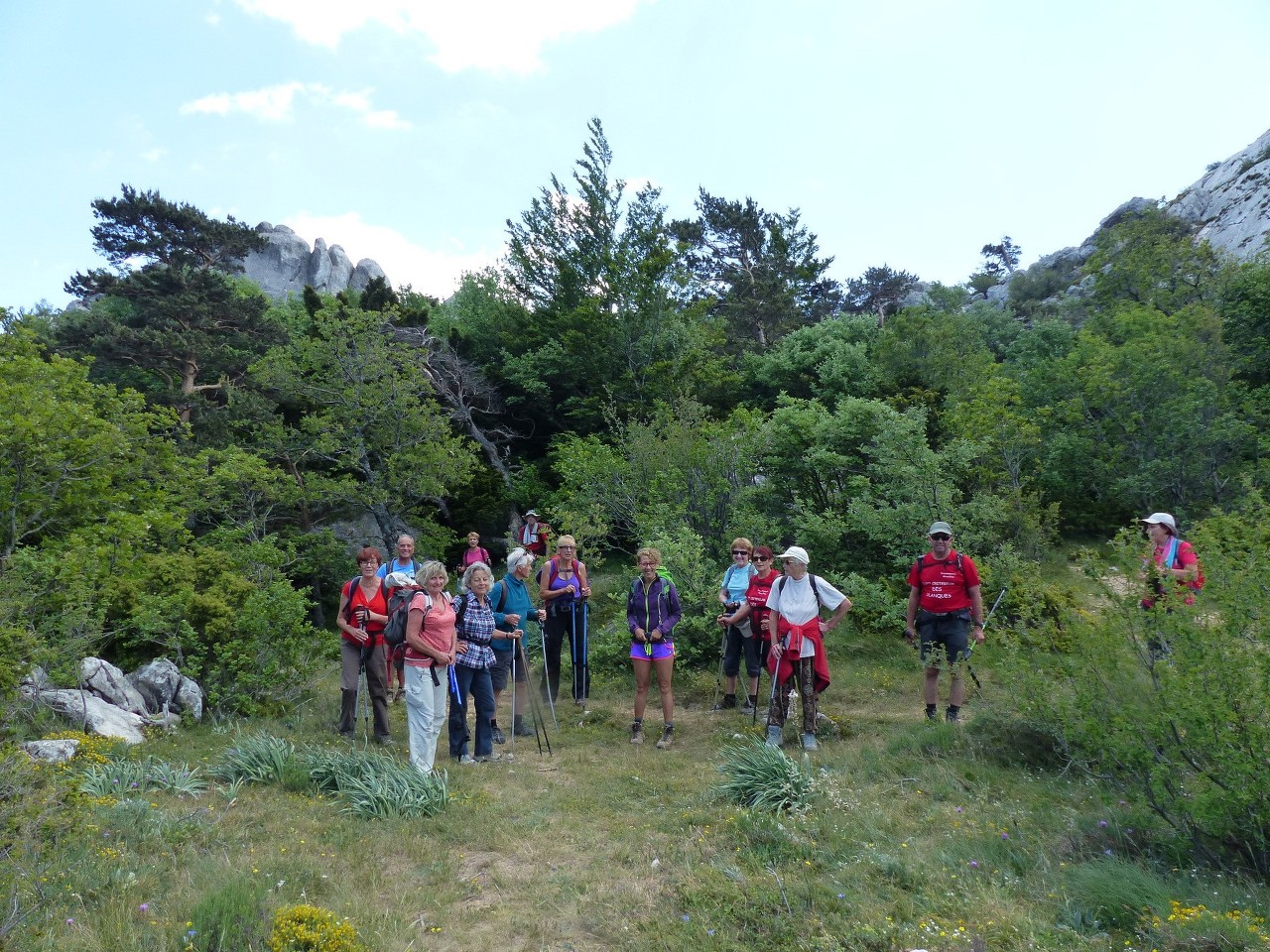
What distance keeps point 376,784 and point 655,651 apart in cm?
274

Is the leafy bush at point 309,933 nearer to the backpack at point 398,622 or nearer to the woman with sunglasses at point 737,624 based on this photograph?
the backpack at point 398,622

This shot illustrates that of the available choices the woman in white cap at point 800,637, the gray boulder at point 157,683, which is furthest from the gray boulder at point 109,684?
the woman in white cap at point 800,637

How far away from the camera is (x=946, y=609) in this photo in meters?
6.64

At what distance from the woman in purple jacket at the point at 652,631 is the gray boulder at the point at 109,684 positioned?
16.7 ft

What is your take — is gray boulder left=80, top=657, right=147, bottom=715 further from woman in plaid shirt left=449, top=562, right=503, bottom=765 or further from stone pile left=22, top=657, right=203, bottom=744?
woman in plaid shirt left=449, top=562, right=503, bottom=765

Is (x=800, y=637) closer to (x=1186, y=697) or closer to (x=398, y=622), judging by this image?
(x=1186, y=697)

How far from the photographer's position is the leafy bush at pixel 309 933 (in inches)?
132

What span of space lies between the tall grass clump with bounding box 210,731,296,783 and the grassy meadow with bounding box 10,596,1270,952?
6 centimetres

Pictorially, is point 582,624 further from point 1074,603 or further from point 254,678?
point 1074,603

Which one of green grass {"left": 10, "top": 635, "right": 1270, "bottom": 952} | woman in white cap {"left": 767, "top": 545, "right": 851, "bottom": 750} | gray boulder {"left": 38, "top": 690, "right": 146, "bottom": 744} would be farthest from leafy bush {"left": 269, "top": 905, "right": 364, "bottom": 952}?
gray boulder {"left": 38, "top": 690, "right": 146, "bottom": 744}

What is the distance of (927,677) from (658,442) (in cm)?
814

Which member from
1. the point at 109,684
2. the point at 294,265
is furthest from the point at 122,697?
the point at 294,265

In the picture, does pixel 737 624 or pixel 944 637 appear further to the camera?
pixel 737 624

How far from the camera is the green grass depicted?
3.47 m
